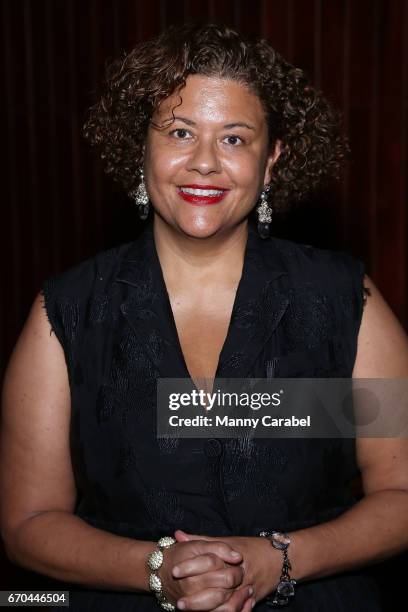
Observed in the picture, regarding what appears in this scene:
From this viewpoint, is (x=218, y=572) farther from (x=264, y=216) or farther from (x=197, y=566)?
(x=264, y=216)

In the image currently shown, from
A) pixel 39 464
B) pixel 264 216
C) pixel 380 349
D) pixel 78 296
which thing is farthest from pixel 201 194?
pixel 39 464

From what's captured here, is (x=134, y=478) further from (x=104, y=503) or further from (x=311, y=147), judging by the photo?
(x=311, y=147)

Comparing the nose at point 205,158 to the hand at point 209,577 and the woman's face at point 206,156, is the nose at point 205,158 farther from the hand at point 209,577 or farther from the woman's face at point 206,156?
the hand at point 209,577

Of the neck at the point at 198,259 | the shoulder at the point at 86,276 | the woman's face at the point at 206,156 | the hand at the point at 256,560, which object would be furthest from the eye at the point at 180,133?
the hand at the point at 256,560

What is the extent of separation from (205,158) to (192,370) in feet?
1.49

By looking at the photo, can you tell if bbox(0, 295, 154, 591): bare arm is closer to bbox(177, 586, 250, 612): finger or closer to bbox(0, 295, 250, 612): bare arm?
bbox(0, 295, 250, 612): bare arm

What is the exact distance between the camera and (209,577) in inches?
64.5

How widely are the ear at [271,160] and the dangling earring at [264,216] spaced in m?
0.02

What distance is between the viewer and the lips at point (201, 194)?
1.88 meters

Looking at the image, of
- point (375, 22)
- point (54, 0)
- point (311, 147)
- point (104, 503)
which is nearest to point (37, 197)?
point (54, 0)

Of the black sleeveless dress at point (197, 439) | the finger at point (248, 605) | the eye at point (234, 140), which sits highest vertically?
the eye at point (234, 140)

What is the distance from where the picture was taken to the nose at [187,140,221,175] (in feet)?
6.09

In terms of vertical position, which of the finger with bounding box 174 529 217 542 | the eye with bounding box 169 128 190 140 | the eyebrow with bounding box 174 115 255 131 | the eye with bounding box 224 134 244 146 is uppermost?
the eyebrow with bounding box 174 115 255 131

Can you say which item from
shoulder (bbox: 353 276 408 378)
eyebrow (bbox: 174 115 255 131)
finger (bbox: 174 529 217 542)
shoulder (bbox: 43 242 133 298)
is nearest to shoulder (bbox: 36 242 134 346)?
shoulder (bbox: 43 242 133 298)
